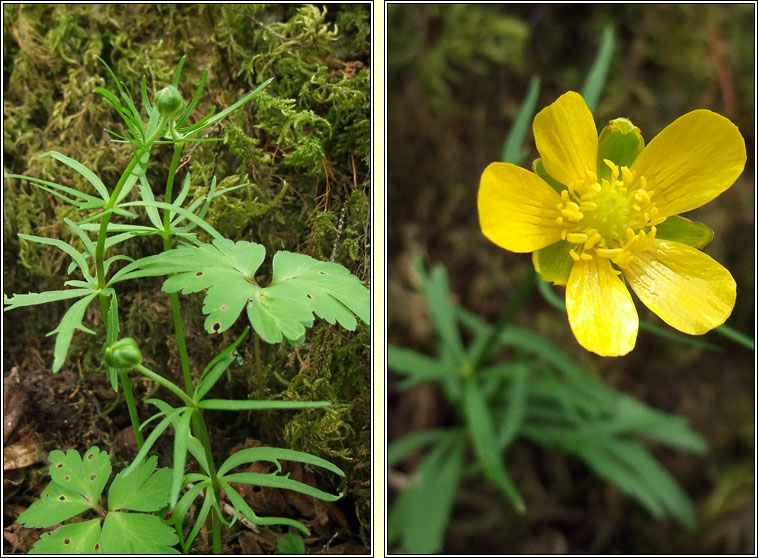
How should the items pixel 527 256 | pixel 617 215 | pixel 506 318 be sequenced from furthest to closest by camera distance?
1. pixel 527 256
2. pixel 506 318
3. pixel 617 215

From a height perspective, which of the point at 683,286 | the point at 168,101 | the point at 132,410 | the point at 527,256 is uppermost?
the point at 168,101

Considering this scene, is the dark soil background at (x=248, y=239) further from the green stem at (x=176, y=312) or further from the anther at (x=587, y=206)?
the anther at (x=587, y=206)

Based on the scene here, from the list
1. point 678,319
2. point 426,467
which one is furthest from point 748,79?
point 426,467

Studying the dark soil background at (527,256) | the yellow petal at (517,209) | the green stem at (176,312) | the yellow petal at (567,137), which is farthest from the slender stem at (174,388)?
the dark soil background at (527,256)

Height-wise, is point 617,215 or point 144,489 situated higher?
point 617,215

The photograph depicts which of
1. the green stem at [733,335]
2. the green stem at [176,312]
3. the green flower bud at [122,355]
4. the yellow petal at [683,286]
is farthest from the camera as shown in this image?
the green stem at [733,335]

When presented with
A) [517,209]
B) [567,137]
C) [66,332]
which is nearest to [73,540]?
[66,332]

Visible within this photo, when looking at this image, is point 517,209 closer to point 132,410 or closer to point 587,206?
point 587,206
